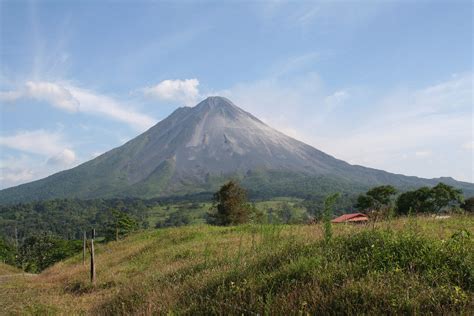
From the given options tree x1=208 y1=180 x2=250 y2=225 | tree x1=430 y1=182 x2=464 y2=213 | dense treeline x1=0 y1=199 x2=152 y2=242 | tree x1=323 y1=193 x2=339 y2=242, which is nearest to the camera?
tree x1=323 y1=193 x2=339 y2=242

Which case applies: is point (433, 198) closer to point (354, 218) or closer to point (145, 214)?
point (354, 218)

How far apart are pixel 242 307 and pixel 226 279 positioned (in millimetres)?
1219

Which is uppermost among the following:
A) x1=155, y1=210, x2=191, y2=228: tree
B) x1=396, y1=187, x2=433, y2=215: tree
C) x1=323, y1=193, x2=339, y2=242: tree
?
x1=323, y1=193, x2=339, y2=242: tree

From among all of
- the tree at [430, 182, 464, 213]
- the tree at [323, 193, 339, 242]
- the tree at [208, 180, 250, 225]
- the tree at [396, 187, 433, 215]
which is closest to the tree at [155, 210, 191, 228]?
the tree at [208, 180, 250, 225]

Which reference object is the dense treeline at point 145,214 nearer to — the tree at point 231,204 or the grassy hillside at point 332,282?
the tree at point 231,204

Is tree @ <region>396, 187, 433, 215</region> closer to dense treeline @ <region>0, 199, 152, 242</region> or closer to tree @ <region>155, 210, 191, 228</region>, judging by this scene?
tree @ <region>155, 210, 191, 228</region>

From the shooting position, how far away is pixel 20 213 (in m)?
167

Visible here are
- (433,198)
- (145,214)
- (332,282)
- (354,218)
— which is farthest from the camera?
(145,214)

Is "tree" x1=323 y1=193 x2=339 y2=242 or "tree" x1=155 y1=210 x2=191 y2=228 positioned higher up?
"tree" x1=323 y1=193 x2=339 y2=242

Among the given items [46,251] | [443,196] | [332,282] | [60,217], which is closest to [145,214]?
[60,217]

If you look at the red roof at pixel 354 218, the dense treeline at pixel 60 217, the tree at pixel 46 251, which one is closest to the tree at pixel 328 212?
the red roof at pixel 354 218

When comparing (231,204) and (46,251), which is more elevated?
(231,204)

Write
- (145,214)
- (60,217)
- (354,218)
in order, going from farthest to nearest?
1. (60,217)
2. (145,214)
3. (354,218)

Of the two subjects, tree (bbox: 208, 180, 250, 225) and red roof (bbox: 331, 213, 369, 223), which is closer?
red roof (bbox: 331, 213, 369, 223)
